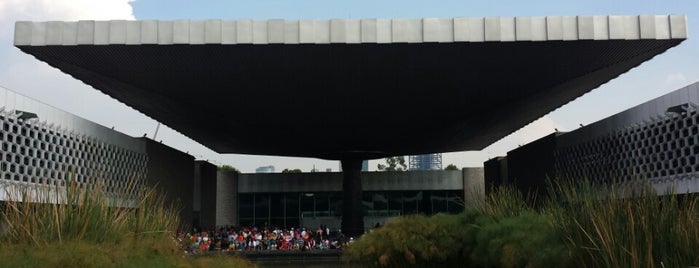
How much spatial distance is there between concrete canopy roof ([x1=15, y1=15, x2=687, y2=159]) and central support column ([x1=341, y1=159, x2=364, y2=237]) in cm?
841

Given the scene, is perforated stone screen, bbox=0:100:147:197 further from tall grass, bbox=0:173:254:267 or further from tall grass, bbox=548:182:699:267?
tall grass, bbox=548:182:699:267

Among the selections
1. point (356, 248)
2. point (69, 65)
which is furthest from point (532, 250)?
point (69, 65)

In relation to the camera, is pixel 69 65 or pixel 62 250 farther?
pixel 69 65

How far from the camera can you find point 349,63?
1834cm

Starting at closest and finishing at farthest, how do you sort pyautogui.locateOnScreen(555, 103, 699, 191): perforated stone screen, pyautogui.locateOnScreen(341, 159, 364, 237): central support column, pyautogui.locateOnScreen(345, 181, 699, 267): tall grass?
pyautogui.locateOnScreen(345, 181, 699, 267): tall grass → pyautogui.locateOnScreen(555, 103, 699, 191): perforated stone screen → pyautogui.locateOnScreen(341, 159, 364, 237): central support column

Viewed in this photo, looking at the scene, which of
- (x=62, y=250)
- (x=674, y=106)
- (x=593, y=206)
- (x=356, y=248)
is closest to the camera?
(x=62, y=250)

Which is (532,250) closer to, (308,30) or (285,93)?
(308,30)

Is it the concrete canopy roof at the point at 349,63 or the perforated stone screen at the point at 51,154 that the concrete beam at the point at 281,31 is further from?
the perforated stone screen at the point at 51,154

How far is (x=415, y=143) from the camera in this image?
3575 cm

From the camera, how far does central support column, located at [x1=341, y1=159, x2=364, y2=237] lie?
114 feet

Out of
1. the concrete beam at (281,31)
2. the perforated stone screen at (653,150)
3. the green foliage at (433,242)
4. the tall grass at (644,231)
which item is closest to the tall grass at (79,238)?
the tall grass at (644,231)

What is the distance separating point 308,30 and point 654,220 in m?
11.4

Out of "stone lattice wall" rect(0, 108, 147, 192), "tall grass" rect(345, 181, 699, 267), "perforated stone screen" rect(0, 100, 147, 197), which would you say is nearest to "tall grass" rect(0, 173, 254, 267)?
"tall grass" rect(345, 181, 699, 267)

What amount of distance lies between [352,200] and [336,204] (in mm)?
9737
